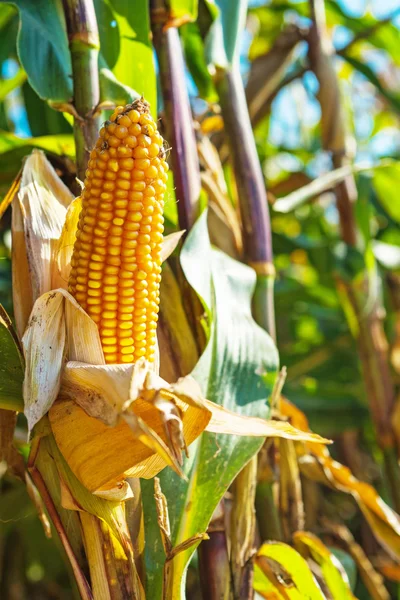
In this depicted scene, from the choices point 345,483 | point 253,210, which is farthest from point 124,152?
point 345,483

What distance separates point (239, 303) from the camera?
956 millimetres

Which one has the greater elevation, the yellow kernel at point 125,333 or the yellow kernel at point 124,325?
the yellow kernel at point 124,325

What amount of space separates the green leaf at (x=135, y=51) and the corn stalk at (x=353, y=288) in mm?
760

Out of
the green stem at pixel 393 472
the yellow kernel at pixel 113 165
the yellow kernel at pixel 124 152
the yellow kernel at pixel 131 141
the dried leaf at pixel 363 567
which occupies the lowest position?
the dried leaf at pixel 363 567

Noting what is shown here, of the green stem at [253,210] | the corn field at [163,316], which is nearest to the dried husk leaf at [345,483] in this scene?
the corn field at [163,316]

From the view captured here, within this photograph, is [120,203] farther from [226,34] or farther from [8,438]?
[226,34]

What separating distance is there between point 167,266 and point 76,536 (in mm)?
400

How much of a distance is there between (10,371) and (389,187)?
1.32 m

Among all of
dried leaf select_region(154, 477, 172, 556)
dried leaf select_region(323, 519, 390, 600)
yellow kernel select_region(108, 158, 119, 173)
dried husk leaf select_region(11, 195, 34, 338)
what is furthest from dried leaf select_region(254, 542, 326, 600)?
yellow kernel select_region(108, 158, 119, 173)

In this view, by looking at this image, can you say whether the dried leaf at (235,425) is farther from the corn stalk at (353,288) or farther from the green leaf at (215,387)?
the corn stalk at (353,288)

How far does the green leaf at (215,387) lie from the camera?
0.79m

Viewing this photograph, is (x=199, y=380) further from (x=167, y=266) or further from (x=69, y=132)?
(x=69, y=132)

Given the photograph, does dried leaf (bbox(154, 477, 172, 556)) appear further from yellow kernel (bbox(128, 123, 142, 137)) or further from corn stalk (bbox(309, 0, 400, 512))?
corn stalk (bbox(309, 0, 400, 512))

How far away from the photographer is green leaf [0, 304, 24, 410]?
0.71 meters
